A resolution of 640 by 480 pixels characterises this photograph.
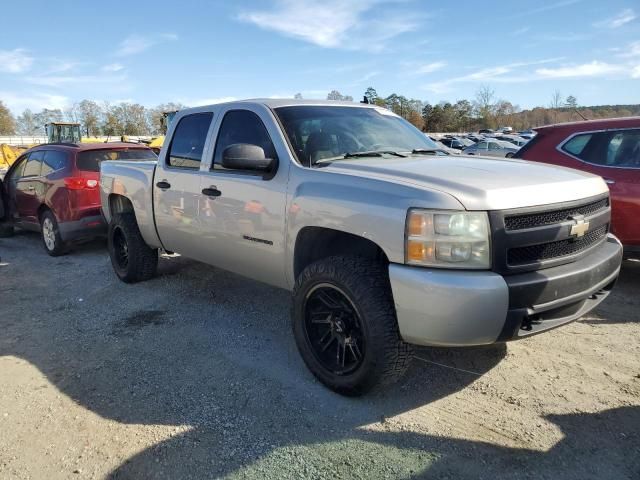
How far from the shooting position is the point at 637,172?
4980 mm

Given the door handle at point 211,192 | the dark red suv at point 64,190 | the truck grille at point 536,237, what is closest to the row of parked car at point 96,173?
the dark red suv at point 64,190

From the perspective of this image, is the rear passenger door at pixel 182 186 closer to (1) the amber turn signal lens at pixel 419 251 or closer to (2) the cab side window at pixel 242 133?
(2) the cab side window at pixel 242 133

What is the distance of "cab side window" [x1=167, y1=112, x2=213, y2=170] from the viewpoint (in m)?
4.57

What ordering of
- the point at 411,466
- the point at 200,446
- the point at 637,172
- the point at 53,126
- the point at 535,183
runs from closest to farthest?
1. the point at 411,466
2. the point at 200,446
3. the point at 535,183
4. the point at 637,172
5. the point at 53,126

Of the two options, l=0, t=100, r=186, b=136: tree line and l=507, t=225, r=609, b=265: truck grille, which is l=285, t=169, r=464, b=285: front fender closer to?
l=507, t=225, r=609, b=265: truck grille

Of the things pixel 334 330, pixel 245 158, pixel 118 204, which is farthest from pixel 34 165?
pixel 334 330

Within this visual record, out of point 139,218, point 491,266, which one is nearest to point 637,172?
point 491,266

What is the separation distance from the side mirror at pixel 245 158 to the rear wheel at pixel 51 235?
4.94m

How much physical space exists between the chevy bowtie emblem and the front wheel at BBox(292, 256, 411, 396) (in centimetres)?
114

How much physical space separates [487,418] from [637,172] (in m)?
3.43

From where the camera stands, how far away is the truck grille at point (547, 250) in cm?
278

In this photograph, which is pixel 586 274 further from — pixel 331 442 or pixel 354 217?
pixel 331 442

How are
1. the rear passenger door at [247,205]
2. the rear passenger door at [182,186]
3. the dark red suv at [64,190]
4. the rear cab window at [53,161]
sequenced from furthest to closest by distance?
1. the rear cab window at [53,161]
2. the dark red suv at [64,190]
3. the rear passenger door at [182,186]
4. the rear passenger door at [247,205]

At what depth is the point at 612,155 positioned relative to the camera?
5.21 m
